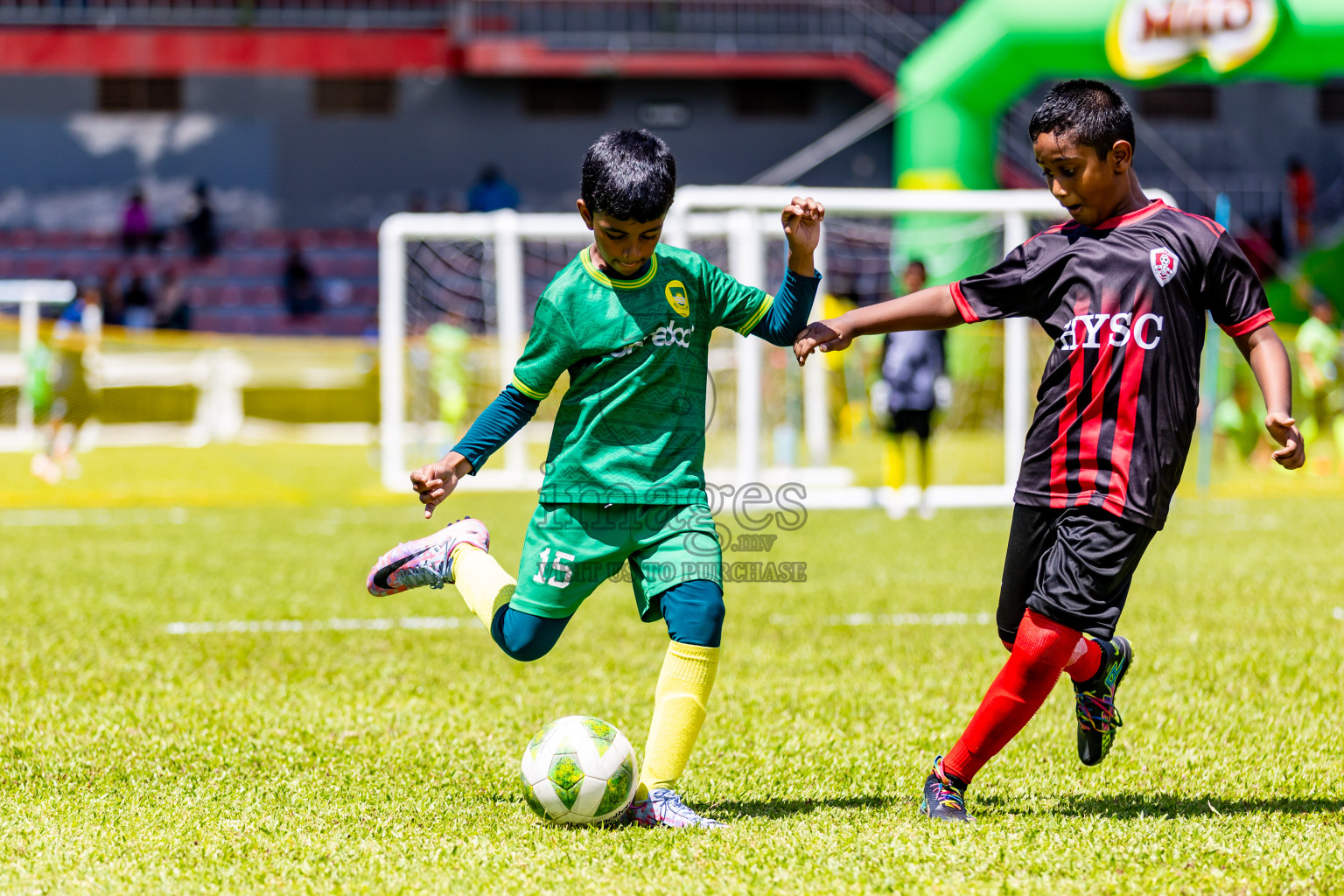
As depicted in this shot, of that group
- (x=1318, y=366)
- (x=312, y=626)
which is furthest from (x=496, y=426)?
(x=1318, y=366)

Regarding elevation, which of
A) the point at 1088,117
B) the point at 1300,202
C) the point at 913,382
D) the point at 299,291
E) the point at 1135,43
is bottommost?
the point at 913,382

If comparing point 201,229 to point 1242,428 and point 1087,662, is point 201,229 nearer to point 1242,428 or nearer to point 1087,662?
point 1242,428

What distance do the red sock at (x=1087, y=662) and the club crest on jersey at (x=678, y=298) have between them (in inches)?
49.1

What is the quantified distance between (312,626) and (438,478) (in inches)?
135

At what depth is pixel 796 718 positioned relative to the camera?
4.95 metres

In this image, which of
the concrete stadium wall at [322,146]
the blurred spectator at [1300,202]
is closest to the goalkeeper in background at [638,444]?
the blurred spectator at [1300,202]

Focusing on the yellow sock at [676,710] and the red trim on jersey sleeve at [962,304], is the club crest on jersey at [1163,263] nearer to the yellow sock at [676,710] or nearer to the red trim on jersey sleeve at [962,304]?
the red trim on jersey sleeve at [962,304]

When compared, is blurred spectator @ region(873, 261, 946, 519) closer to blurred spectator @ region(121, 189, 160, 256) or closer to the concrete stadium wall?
A: the concrete stadium wall

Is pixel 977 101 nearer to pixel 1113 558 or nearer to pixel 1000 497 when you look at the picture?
pixel 1000 497

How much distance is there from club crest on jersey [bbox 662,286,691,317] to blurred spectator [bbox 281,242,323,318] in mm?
25772

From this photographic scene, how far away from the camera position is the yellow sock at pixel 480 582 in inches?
159

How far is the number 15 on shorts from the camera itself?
12.5 feet

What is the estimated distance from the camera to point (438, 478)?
3.66 metres

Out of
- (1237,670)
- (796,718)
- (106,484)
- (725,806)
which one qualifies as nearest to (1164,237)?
(725,806)
